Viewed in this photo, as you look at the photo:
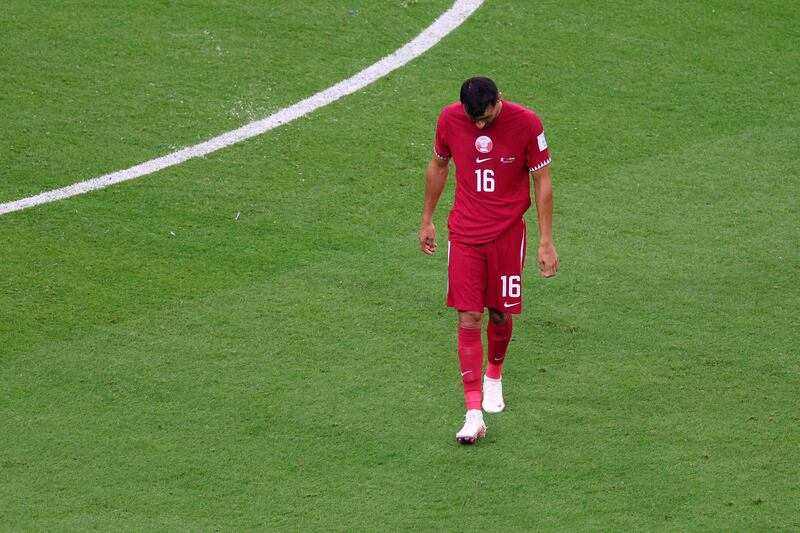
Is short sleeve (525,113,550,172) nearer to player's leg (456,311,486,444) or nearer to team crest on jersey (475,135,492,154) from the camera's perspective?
team crest on jersey (475,135,492,154)

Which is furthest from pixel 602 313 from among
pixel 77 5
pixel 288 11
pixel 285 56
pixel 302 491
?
pixel 77 5

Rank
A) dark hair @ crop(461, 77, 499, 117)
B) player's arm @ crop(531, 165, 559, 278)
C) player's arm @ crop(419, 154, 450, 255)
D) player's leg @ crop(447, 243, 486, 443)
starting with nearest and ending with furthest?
dark hair @ crop(461, 77, 499, 117) < player's arm @ crop(531, 165, 559, 278) < player's leg @ crop(447, 243, 486, 443) < player's arm @ crop(419, 154, 450, 255)

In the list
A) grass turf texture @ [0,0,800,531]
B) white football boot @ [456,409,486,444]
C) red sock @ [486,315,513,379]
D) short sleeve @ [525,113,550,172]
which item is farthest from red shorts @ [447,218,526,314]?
grass turf texture @ [0,0,800,531]

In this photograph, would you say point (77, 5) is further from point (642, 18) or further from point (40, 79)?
point (642, 18)

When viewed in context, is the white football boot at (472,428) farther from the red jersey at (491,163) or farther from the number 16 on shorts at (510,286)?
the red jersey at (491,163)

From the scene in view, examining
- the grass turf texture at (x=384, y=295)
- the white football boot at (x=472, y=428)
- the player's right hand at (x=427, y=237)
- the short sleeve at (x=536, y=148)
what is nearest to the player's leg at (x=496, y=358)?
the grass turf texture at (x=384, y=295)

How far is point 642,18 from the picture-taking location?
12.4m

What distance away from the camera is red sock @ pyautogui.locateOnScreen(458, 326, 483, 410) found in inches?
258

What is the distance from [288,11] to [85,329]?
18.8 ft

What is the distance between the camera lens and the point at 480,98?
6.00m

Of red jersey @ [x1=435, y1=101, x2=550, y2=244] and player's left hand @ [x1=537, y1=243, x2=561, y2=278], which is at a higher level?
red jersey @ [x1=435, y1=101, x2=550, y2=244]

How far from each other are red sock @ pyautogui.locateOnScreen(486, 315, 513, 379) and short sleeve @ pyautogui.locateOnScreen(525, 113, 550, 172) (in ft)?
3.09

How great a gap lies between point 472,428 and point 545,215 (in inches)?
47.8

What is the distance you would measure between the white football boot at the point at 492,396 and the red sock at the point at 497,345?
0.04 meters
